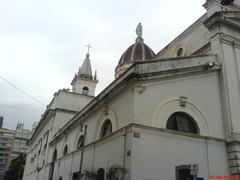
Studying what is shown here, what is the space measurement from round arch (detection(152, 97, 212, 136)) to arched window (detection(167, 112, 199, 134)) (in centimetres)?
17

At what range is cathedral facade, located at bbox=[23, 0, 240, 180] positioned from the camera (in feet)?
39.3

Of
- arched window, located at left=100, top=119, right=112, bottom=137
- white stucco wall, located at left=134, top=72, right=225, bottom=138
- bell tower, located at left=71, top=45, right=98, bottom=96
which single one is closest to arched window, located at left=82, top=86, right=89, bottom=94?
bell tower, located at left=71, top=45, right=98, bottom=96

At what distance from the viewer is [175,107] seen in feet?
44.1

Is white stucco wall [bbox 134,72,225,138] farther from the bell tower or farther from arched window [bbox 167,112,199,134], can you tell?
the bell tower

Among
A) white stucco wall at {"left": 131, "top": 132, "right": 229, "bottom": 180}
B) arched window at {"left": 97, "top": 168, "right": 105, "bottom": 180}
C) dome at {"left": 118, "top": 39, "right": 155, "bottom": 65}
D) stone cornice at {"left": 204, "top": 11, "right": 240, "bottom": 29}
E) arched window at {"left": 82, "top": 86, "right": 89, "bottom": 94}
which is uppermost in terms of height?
dome at {"left": 118, "top": 39, "right": 155, "bottom": 65}

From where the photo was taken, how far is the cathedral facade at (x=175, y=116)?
12.0 m

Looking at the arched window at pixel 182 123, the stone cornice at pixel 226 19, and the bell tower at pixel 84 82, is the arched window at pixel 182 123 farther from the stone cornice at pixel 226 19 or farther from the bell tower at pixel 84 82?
the bell tower at pixel 84 82

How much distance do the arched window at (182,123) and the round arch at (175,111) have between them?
175 millimetres

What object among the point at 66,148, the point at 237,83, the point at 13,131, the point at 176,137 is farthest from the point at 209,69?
the point at 13,131

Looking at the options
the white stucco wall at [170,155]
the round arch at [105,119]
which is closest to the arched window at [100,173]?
the round arch at [105,119]

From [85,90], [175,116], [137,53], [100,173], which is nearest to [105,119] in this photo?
[100,173]

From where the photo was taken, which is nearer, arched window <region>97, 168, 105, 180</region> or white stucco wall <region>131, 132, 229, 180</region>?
white stucco wall <region>131, 132, 229, 180</region>

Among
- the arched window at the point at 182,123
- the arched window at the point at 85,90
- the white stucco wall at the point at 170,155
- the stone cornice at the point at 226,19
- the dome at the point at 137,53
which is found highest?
the dome at the point at 137,53

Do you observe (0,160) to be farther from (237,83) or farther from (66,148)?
(237,83)
